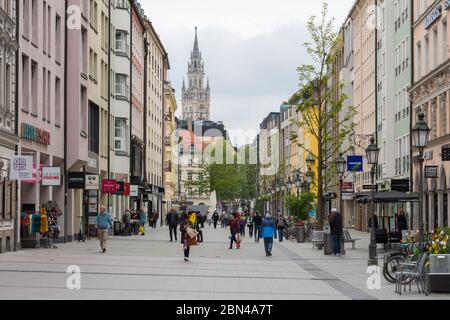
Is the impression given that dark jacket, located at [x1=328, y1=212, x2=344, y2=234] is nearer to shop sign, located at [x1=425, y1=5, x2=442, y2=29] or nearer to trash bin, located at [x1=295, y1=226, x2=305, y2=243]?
shop sign, located at [x1=425, y1=5, x2=442, y2=29]

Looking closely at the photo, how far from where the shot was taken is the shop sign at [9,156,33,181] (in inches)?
1323

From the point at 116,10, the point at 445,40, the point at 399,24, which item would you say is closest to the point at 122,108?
the point at 116,10

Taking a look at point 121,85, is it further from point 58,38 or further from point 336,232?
point 336,232

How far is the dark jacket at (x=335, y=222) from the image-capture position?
129 ft

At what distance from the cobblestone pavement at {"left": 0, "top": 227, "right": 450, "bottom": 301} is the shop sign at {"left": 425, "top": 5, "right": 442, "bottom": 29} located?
16.5m

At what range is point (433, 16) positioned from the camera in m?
53.9

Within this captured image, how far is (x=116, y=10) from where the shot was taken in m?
74.1

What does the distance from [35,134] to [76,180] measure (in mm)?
6568

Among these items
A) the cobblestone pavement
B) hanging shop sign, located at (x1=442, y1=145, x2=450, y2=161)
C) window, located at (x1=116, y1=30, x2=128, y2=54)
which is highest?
window, located at (x1=116, y1=30, x2=128, y2=54)

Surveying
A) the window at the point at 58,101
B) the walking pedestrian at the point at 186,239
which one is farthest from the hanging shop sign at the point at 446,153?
the window at the point at 58,101

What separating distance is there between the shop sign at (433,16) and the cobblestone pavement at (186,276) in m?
16.5

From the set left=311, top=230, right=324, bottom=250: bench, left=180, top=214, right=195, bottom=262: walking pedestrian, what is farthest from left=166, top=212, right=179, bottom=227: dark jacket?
left=180, top=214, right=195, bottom=262: walking pedestrian

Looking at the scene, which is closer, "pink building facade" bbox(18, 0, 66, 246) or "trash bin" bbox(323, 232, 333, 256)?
"trash bin" bbox(323, 232, 333, 256)
